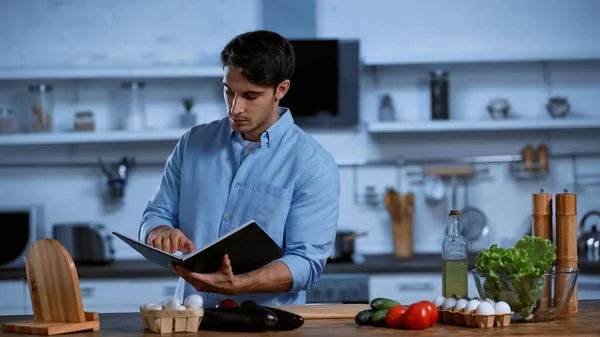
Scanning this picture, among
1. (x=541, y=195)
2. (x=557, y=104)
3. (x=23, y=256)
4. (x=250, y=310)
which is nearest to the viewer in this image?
(x=250, y=310)

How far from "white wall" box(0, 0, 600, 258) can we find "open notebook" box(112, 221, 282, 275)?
109 inches

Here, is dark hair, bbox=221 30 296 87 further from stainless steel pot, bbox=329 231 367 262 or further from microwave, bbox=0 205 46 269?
microwave, bbox=0 205 46 269

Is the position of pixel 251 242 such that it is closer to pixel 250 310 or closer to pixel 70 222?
pixel 250 310

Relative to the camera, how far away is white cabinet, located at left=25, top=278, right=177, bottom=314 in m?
4.71

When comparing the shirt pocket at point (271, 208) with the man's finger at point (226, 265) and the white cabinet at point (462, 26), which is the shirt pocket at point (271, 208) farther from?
the white cabinet at point (462, 26)

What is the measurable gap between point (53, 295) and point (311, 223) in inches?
30.0

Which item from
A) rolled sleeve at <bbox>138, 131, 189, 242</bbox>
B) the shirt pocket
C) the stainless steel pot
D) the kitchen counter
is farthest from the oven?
the shirt pocket

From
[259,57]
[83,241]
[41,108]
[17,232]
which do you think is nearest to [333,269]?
[83,241]

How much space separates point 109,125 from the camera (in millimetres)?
5312

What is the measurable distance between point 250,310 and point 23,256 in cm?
279

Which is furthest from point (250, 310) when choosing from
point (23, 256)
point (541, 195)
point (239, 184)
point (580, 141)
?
point (580, 141)

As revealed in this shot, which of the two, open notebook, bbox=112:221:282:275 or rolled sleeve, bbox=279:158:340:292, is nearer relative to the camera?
open notebook, bbox=112:221:282:275

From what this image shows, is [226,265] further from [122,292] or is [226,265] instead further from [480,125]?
[480,125]

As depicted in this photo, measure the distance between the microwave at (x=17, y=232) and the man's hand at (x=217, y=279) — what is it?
2.54 m
